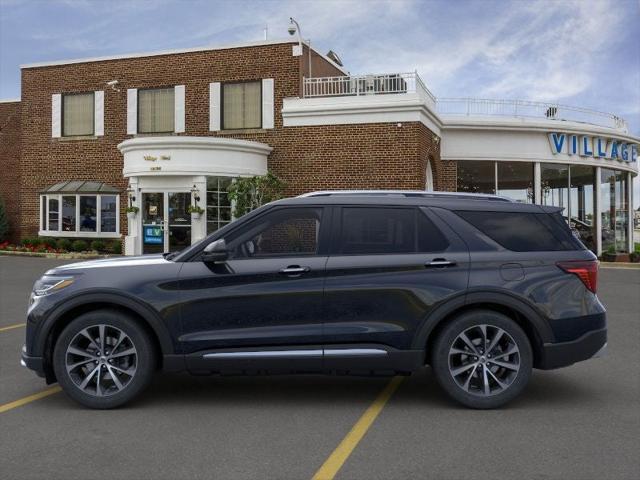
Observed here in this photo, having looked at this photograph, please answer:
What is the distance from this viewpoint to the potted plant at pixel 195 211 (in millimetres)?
20781

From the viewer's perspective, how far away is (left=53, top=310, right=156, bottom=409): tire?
517 centimetres

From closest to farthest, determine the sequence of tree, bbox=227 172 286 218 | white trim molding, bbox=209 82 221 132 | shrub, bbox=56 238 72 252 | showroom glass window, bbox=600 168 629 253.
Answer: tree, bbox=227 172 286 218 < white trim molding, bbox=209 82 221 132 < shrub, bbox=56 238 72 252 < showroom glass window, bbox=600 168 629 253

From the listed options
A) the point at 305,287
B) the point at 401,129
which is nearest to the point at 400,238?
the point at 305,287

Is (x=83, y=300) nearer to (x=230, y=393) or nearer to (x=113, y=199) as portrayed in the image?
(x=230, y=393)

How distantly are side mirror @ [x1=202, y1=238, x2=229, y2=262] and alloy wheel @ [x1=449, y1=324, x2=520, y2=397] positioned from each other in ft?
6.45

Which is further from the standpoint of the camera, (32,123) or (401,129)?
(32,123)

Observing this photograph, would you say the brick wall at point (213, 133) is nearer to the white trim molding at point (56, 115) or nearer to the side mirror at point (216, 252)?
the white trim molding at point (56, 115)

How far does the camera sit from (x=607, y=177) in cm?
2722

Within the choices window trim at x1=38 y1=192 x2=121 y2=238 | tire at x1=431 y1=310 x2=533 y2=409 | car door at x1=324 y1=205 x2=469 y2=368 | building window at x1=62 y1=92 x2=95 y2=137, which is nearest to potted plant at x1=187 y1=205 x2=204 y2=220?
window trim at x1=38 y1=192 x2=121 y2=238

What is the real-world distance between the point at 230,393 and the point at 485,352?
2.28m

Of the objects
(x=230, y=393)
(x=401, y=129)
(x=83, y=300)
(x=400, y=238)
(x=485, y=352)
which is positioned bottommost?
(x=230, y=393)

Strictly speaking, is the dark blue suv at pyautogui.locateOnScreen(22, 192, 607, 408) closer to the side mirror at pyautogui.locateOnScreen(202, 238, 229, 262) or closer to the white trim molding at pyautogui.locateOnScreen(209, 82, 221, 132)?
the side mirror at pyautogui.locateOnScreen(202, 238, 229, 262)

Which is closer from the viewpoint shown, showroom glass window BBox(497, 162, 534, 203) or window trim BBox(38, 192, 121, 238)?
window trim BBox(38, 192, 121, 238)

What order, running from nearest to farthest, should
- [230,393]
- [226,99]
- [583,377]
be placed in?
1. [230,393]
2. [583,377]
3. [226,99]
